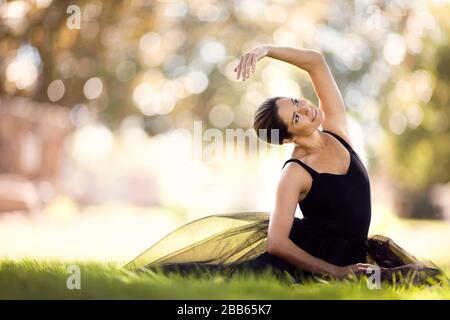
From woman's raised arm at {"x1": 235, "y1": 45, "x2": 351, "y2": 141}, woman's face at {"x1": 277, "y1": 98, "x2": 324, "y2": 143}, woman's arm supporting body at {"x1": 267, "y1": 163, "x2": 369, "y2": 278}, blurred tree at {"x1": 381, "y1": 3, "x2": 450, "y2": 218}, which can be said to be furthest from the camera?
blurred tree at {"x1": 381, "y1": 3, "x2": 450, "y2": 218}

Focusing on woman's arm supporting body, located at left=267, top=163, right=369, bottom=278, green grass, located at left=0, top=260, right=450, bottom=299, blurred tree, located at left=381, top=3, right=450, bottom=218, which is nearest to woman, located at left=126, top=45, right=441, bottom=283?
woman's arm supporting body, located at left=267, top=163, right=369, bottom=278

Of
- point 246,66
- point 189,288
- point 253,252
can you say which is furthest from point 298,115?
point 189,288

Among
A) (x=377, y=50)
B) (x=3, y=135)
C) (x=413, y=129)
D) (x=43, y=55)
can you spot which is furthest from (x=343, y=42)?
(x=3, y=135)

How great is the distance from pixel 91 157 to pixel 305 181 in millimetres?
20857

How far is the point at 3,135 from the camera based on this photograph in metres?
13.5

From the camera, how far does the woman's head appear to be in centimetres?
294

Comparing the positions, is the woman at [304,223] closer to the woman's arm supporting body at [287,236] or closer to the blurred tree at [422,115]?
the woman's arm supporting body at [287,236]

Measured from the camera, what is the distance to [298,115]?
116 inches

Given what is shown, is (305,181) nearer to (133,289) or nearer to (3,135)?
(133,289)

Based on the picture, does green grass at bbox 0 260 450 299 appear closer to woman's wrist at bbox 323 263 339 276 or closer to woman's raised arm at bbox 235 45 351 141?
woman's wrist at bbox 323 263 339 276

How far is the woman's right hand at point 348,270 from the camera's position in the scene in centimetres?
283

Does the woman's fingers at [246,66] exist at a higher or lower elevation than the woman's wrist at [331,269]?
higher

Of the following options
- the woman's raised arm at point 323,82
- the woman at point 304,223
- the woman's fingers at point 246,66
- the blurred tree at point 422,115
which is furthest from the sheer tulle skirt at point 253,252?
the blurred tree at point 422,115

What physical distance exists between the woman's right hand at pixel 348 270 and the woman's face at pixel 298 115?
0.66 metres
